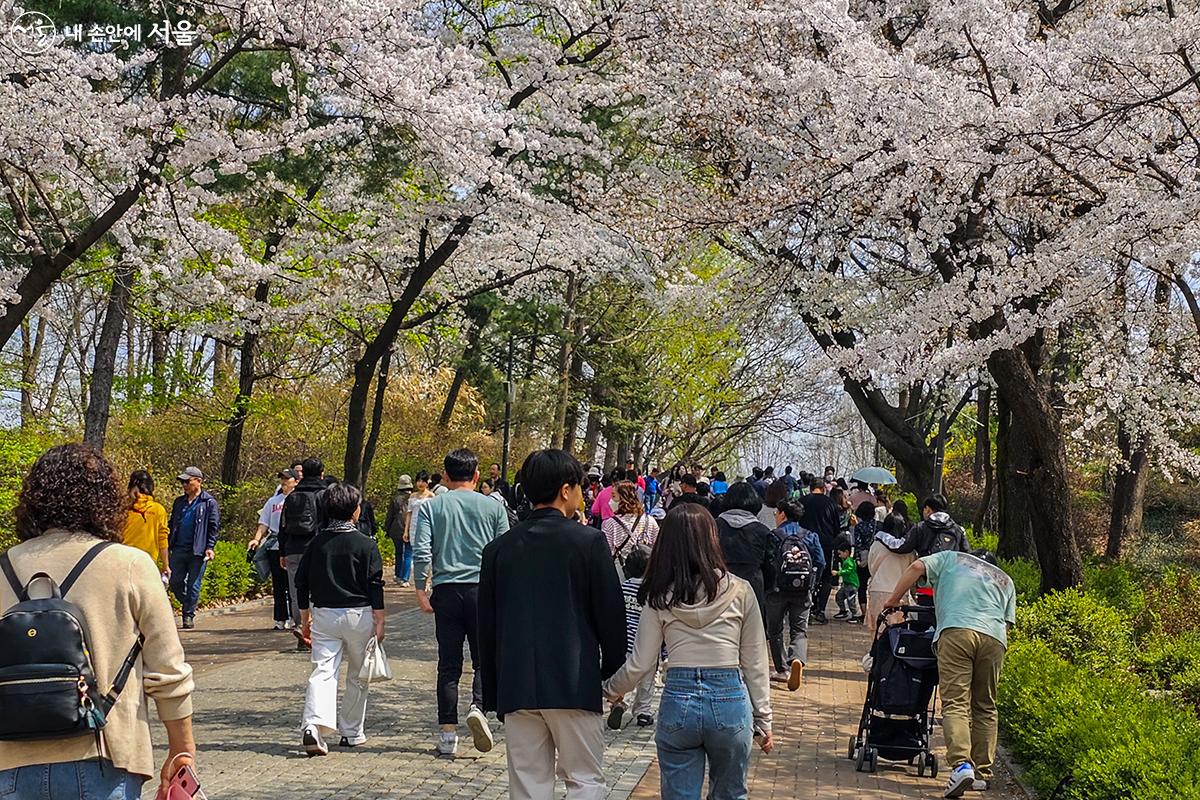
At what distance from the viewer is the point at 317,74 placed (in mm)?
13117

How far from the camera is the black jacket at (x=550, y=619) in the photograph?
491 cm

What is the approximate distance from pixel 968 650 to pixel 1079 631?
481cm

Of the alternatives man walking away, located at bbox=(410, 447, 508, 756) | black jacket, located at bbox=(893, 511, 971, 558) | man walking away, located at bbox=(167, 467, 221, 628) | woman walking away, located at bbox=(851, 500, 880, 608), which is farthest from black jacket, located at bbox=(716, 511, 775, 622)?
woman walking away, located at bbox=(851, 500, 880, 608)

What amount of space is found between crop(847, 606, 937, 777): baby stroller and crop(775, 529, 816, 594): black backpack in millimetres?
2875

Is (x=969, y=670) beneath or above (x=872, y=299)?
beneath

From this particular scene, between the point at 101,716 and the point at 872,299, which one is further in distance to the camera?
→ the point at 872,299

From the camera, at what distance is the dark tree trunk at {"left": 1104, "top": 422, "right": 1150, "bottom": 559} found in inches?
Answer: 858

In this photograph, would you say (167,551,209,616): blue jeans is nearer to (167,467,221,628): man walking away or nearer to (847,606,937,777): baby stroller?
(167,467,221,628): man walking away

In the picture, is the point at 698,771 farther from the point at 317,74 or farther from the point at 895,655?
the point at 317,74

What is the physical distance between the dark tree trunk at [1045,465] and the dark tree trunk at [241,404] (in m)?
12.4

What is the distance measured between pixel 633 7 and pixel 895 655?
32.6 feet

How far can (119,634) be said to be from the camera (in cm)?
353

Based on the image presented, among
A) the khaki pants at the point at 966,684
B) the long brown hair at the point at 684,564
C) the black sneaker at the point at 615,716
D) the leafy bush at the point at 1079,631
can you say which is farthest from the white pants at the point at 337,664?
the leafy bush at the point at 1079,631

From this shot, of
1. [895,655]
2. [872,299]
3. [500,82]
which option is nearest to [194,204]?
[500,82]
